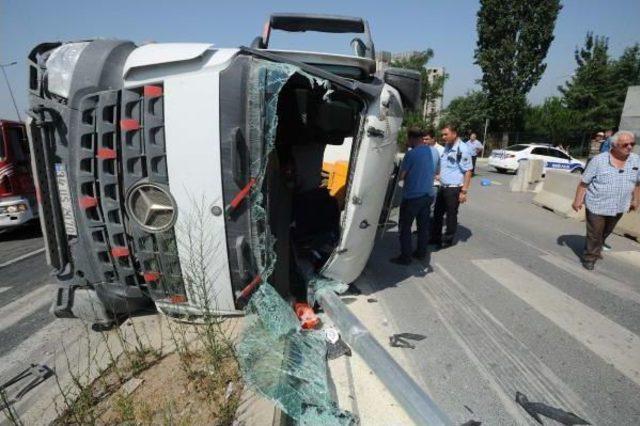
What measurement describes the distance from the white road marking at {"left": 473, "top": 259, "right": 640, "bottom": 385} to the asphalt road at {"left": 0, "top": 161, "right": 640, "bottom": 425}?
1 centimetres

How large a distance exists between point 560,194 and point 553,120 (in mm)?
26635

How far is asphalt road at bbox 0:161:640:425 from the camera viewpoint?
2.61 m

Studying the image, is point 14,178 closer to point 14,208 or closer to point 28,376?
point 14,208

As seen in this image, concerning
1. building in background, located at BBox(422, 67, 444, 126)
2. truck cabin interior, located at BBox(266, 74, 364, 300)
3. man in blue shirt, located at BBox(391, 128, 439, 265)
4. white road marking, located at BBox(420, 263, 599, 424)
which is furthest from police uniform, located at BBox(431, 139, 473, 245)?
building in background, located at BBox(422, 67, 444, 126)

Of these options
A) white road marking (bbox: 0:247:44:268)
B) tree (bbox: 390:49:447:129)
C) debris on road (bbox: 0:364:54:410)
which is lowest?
white road marking (bbox: 0:247:44:268)

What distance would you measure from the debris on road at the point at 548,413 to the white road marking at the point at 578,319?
0.75 m

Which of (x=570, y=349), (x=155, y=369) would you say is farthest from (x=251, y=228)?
(x=570, y=349)

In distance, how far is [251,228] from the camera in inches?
111

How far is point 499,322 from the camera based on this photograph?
3562mm

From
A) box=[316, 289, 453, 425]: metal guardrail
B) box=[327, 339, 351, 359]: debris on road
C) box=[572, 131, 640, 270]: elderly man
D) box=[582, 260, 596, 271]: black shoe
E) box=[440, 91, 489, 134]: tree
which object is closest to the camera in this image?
box=[316, 289, 453, 425]: metal guardrail

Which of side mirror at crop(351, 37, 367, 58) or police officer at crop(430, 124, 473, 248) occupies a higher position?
side mirror at crop(351, 37, 367, 58)

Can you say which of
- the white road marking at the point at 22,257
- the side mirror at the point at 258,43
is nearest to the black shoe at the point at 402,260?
the side mirror at the point at 258,43

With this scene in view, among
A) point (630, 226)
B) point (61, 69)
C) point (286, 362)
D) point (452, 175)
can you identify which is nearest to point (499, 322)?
point (286, 362)

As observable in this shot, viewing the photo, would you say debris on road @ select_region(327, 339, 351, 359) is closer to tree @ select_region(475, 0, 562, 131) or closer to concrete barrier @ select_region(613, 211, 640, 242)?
concrete barrier @ select_region(613, 211, 640, 242)
